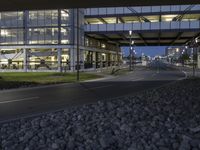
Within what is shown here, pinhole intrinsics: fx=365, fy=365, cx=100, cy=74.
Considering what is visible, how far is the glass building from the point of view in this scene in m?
60.3

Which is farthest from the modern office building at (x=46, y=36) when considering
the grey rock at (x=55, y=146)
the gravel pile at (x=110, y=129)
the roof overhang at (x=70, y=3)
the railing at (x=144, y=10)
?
the grey rock at (x=55, y=146)

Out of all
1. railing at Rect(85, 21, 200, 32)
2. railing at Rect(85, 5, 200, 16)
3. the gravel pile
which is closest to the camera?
the gravel pile

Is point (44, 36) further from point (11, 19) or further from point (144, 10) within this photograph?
point (144, 10)

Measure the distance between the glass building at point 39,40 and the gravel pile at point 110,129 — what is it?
4650cm

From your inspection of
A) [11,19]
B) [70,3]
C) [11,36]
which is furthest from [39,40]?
[70,3]

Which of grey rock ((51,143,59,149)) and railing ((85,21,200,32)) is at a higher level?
railing ((85,21,200,32))

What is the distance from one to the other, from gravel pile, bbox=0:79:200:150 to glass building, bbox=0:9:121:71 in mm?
46498

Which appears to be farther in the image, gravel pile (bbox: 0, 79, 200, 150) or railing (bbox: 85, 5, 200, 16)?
railing (bbox: 85, 5, 200, 16)

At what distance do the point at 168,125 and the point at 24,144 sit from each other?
394cm

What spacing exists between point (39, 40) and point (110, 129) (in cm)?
5266

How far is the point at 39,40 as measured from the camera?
6094 centimetres

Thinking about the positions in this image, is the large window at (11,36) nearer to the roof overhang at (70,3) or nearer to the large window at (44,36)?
the large window at (44,36)

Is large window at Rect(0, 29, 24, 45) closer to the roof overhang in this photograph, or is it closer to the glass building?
the glass building

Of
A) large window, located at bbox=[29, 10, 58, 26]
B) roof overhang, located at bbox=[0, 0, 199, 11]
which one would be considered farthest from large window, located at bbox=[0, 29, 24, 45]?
roof overhang, located at bbox=[0, 0, 199, 11]
